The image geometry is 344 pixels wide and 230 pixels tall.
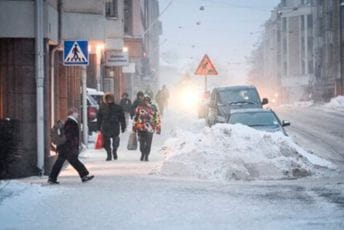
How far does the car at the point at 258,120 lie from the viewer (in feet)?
70.9

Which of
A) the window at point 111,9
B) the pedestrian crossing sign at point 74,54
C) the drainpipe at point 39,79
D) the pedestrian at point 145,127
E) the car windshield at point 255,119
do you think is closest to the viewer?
the drainpipe at point 39,79

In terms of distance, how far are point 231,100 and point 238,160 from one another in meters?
12.8

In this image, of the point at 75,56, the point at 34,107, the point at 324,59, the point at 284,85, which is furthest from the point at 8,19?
the point at 284,85

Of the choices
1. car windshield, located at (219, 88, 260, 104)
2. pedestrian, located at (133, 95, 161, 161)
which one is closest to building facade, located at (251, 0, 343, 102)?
car windshield, located at (219, 88, 260, 104)

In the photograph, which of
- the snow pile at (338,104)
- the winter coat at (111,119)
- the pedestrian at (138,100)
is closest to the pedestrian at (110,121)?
the winter coat at (111,119)

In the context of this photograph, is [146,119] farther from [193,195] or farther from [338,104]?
[338,104]

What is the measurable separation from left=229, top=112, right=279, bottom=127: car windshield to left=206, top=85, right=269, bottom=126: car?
4532 millimetres

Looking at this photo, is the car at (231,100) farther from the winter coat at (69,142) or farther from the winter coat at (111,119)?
the winter coat at (69,142)

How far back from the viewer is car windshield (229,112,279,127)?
2187 cm

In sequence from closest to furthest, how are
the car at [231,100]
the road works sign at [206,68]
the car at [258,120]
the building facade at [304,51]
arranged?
the car at [258,120] → the road works sign at [206,68] → the car at [231,100] → the building facade at [304,51]

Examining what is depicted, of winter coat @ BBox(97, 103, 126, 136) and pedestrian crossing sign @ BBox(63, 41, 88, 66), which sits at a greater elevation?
pedestrian crossing sign @ BBox(63, 41, 88, 66)

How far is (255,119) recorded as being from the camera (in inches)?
872

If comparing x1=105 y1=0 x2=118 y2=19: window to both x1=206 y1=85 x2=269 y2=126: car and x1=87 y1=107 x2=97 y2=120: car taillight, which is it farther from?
x1=206 y1=85 x2=269 y2=126: car

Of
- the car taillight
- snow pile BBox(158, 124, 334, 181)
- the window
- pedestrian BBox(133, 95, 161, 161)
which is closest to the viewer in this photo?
snow pile BBox(158, 124, 334, 181)
